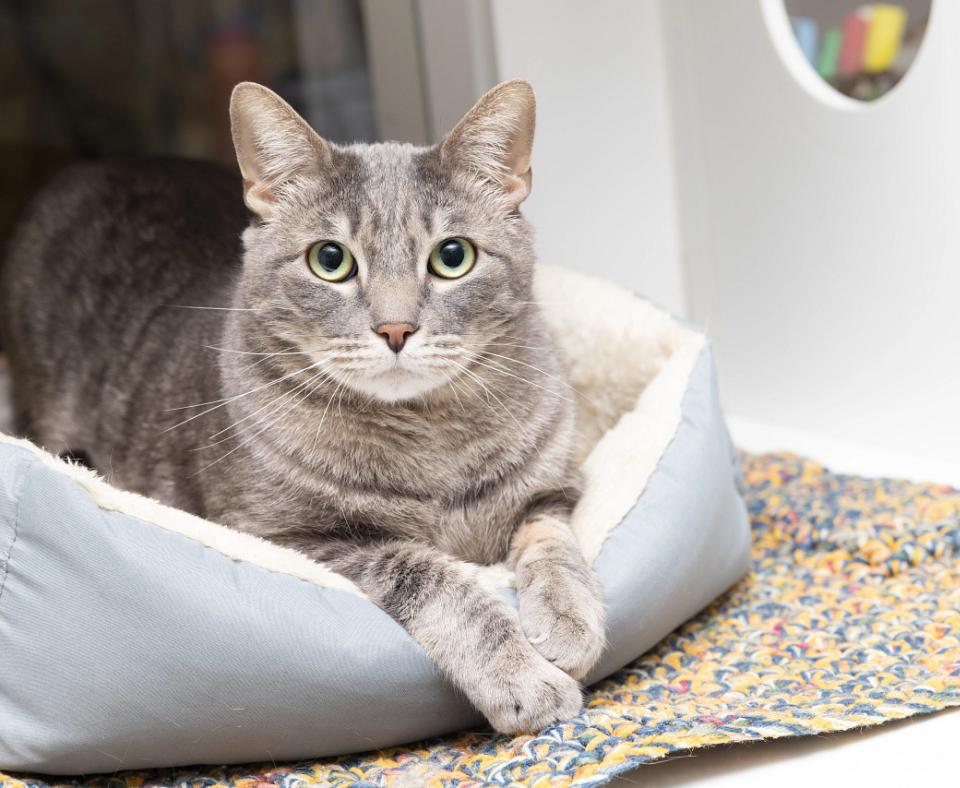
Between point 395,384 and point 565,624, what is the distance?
1.12ft

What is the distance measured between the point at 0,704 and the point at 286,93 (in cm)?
224

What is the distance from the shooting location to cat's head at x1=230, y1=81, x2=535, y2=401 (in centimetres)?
127

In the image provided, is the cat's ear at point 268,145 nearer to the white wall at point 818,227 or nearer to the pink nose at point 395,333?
the pink nose at point 395,333

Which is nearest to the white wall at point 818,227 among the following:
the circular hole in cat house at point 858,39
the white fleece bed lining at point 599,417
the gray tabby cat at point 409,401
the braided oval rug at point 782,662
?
the circular hole in cat house at point 858,39

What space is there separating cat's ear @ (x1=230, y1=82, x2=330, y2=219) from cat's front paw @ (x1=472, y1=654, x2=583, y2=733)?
2.19 ft

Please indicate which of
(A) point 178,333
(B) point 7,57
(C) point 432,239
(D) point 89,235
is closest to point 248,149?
(C) point 432,239

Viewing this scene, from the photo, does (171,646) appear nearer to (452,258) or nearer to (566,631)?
(566,631)

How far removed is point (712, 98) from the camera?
2297 mm

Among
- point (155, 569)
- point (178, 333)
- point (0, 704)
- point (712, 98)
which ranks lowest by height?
point (0, 704)

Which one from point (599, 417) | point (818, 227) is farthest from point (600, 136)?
point (599, 417)

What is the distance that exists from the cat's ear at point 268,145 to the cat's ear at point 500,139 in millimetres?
169

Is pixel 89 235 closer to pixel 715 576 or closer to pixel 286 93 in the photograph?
pixel 286 93

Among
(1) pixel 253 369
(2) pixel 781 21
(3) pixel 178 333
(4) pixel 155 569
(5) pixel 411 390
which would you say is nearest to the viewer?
(4) pixel 155 569

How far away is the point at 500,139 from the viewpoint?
1.40m
